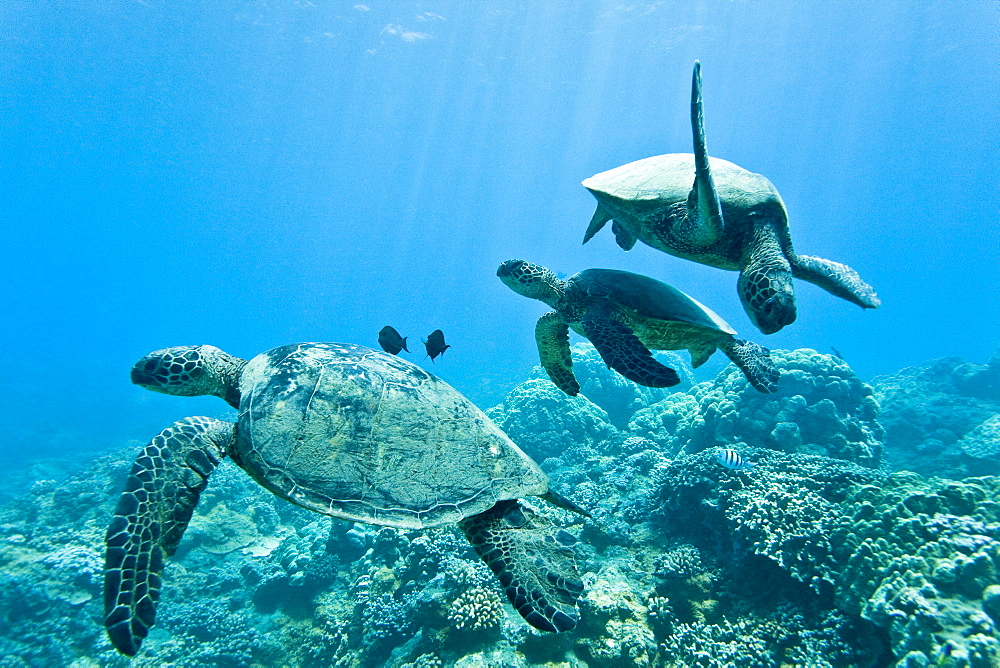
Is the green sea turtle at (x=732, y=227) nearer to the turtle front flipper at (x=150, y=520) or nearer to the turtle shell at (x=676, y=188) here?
the turtle shell at (x=676, y=188)

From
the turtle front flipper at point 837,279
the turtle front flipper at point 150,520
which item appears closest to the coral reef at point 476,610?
the turtle front flipper at point 150,520

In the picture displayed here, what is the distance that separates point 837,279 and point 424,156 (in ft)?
254

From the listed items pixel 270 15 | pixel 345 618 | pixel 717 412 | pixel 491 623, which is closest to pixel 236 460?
pixel 491 623

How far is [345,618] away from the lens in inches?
249

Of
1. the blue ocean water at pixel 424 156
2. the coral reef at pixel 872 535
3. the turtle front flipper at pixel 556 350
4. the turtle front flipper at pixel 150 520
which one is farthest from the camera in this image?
the blue ocean water at pixel 424 156

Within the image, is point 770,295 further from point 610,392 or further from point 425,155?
point 425,155

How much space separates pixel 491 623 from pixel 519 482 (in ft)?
9.32

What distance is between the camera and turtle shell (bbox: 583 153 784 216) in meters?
3.74

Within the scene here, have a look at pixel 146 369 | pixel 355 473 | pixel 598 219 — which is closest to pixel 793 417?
pixel 598 219

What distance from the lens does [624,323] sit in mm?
4445

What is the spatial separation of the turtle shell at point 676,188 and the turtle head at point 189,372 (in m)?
4.04

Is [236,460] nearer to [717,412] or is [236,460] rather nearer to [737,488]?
[737,488]

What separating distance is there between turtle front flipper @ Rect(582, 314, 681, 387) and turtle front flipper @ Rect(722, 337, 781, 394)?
1487mm

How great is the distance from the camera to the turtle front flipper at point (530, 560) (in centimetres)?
252
